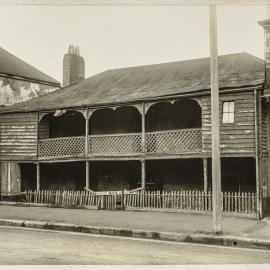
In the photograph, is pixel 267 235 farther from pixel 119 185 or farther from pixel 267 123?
pixel 119 185

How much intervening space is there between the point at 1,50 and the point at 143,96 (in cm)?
1676

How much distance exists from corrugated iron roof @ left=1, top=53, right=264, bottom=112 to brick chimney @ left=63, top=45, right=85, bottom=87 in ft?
6.27

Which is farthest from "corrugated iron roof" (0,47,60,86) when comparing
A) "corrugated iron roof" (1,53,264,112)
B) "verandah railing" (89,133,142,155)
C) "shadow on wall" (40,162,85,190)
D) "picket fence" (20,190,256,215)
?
"picket fence" (20,190,256,215)

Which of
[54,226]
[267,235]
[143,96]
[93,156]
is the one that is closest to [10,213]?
[54,226]

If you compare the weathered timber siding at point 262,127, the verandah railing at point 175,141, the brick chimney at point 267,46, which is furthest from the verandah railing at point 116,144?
the brick chimney at point 267,46

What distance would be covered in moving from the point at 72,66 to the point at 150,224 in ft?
57.1

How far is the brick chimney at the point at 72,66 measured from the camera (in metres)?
29.2

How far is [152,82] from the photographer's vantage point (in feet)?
75.3

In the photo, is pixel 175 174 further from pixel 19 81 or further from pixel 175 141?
pixel 19 81

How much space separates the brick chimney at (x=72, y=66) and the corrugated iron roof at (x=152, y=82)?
1910 mm

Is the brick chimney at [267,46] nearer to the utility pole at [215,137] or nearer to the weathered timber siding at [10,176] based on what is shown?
the utility pole at [215,137]

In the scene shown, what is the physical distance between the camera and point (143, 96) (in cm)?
1981

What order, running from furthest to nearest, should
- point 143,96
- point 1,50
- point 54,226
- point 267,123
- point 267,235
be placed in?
point 1,50 < point 143,96 < point 267,123 < point 54,226 < point 267,235

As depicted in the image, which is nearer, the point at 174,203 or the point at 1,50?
the point at 174,203
